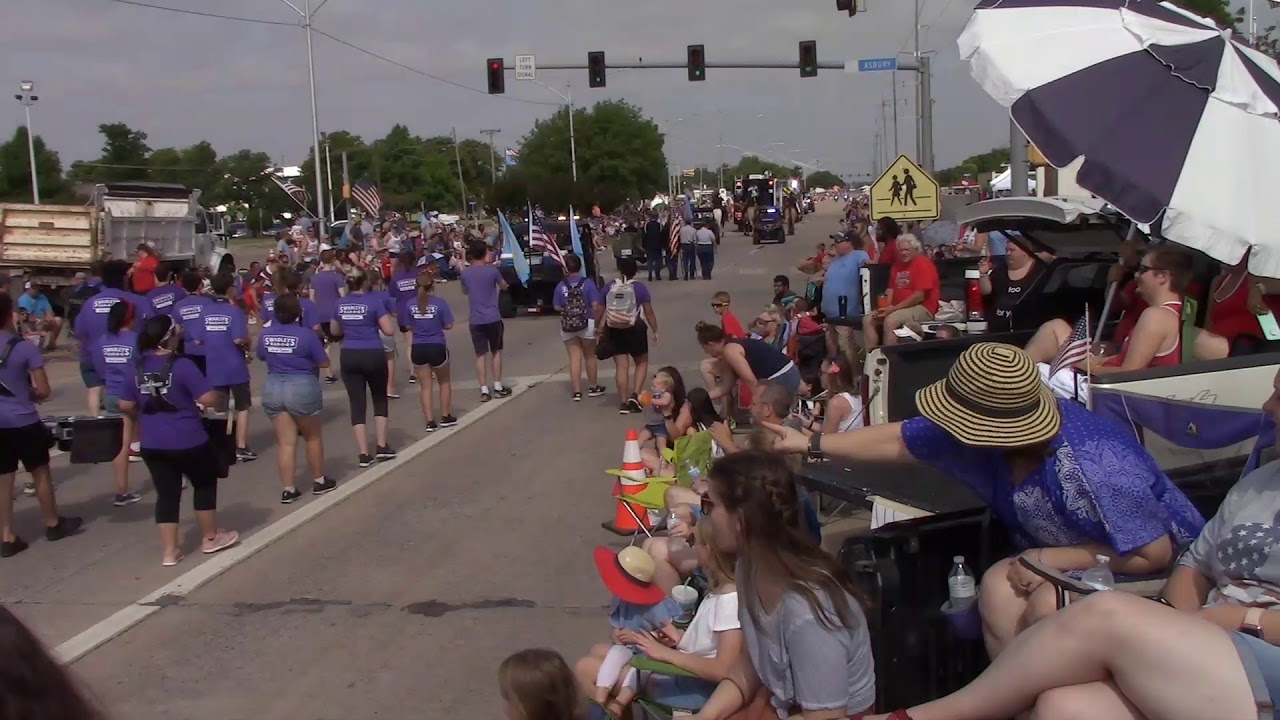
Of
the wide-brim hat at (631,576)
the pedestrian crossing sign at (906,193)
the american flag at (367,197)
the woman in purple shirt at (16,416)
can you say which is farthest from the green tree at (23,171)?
the wide-brim hat at (631,576)

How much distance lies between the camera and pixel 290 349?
8.85 meters

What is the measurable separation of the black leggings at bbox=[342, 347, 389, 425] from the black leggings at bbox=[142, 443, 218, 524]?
2.37 m

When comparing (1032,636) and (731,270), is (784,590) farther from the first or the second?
(731,270)

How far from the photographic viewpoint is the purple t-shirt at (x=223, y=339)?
9.91 meters

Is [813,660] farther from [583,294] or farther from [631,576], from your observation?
[583,294]

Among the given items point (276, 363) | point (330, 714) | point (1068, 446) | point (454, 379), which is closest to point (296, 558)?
point (276, 363)

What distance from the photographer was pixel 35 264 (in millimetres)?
24656

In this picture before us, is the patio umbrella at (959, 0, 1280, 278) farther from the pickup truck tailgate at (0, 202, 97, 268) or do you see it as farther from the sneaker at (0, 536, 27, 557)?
the pickup truck tailgate at (0, 202, 97, 268)

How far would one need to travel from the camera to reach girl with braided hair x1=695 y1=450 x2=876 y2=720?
11.1 ft

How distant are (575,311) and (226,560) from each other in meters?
6.14

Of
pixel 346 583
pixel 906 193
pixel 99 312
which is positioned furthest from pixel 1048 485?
pixel 906 193

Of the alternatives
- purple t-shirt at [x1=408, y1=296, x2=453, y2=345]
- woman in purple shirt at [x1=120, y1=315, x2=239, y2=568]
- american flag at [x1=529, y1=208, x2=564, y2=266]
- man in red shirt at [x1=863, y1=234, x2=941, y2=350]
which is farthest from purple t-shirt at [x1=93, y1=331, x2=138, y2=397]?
american flag at [x1=529, y1=208, x2=564, y2=266]

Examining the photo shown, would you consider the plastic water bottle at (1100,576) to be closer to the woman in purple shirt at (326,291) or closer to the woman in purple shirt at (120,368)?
the woman in purple shirt at (120,368)

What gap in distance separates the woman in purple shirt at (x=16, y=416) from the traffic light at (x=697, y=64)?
22.1 m
